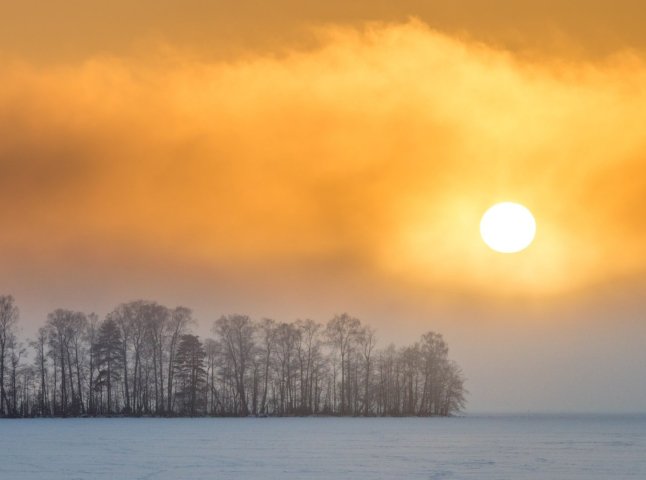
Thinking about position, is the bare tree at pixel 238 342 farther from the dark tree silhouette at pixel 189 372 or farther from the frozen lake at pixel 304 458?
the frozen lake at pixel 304 458

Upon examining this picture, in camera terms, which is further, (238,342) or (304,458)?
(238,342)

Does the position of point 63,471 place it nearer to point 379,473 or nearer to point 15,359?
point 379,473

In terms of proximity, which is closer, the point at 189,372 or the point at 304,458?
the point at 304,458

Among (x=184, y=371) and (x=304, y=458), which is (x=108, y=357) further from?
(x=304, y=458)

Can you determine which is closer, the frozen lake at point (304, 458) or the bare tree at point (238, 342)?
the frozen lake at point (304, 458)

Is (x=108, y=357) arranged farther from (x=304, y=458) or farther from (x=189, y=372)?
(x=304, y=458)

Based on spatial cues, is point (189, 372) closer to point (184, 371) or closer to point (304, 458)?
point (184, 371)

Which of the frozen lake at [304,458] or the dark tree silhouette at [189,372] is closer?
the frozen lake at [304,458]

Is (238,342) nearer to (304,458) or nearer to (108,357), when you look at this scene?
(108,357)

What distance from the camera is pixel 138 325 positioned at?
12375cm

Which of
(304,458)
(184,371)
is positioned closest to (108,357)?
(184,371)

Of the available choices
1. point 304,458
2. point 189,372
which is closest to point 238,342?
point 189,372

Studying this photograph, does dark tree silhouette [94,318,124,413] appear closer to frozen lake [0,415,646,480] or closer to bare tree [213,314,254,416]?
bare tree [213,314,254,416]

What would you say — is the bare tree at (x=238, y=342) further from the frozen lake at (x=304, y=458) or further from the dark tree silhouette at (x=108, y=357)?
the frozen lake at (x=304, y=458)
